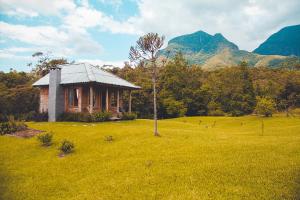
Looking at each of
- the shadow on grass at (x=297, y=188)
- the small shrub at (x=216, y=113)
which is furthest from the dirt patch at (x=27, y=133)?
the small shrub at (x=216, y=113)

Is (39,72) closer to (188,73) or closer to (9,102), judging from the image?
(9,102)

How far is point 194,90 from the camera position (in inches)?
1775

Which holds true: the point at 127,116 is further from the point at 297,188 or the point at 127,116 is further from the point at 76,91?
the point at 297,188

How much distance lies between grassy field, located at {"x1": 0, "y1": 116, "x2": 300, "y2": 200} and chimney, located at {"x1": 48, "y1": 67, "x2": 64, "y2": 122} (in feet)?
34.6

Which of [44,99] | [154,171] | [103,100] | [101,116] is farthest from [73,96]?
[154,171]

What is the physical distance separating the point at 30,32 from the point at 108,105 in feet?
49.2

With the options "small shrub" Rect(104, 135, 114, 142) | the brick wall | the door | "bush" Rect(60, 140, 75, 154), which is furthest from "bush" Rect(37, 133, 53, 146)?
the brick wall

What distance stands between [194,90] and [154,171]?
1469 inches

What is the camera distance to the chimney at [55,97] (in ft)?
76.9

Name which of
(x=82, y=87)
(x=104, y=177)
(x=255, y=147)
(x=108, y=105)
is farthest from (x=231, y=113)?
(x=104, y=177)

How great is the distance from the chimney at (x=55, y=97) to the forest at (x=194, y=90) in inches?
374

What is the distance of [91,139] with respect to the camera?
14359 millimetres

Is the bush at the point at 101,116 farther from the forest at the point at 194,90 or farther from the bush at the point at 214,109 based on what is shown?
the bush at the point at 214,109

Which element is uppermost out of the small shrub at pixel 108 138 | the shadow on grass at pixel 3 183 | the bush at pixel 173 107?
the bush at pixel 173 107
